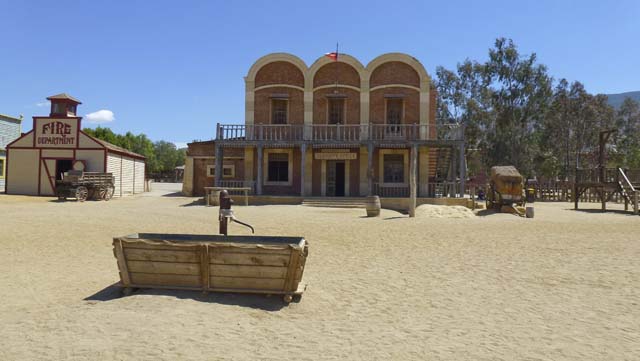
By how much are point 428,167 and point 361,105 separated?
5.16 metres

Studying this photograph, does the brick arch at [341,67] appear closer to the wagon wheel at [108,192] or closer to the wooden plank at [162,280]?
the wagon wheel at [108,192]

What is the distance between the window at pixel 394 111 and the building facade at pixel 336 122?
0.18 feet

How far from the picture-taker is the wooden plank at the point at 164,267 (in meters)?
5.37

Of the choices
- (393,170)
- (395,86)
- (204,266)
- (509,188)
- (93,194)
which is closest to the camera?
(204,266)

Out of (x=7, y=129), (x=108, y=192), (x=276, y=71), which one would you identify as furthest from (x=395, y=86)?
(x=7, y=129)

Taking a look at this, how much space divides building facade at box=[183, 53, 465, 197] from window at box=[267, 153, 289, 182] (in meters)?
0.06

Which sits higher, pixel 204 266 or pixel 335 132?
pixel 335 132

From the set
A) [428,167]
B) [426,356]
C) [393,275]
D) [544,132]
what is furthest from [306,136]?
[544,132]

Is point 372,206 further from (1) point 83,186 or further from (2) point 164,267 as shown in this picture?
(1) point 83,186

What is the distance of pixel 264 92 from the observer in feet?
81.4

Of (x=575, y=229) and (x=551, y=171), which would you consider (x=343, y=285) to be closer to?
(x=575, y=229)

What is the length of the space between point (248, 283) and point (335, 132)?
19.2 metres

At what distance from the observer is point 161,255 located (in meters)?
5.41

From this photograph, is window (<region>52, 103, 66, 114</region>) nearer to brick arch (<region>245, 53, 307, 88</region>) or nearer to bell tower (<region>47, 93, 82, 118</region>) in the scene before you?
bell tower (<region>47, 93, 82, 118</region>)
